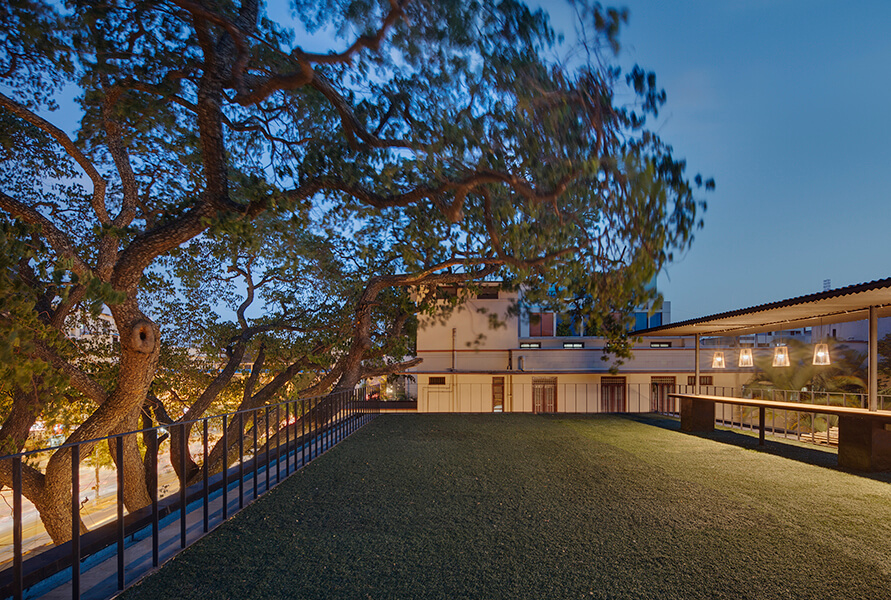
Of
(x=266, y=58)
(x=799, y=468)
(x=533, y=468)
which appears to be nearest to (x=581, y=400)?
(x=799, y=468)

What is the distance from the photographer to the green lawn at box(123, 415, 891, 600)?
8.76ft

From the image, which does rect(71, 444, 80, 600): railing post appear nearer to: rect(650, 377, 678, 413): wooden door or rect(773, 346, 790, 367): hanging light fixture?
rect(773, 346, 790, 367): hanging light fixture

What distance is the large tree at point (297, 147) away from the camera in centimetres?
484

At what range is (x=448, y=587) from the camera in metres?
2.62

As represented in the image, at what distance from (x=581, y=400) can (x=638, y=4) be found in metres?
14.6

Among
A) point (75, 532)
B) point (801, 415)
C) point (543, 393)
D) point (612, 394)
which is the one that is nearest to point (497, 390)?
point (543, 393)

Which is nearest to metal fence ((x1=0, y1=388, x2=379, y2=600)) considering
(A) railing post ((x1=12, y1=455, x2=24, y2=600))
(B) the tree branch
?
(A) railing post ((x1=12, y1=455, x2=24, y2=600))

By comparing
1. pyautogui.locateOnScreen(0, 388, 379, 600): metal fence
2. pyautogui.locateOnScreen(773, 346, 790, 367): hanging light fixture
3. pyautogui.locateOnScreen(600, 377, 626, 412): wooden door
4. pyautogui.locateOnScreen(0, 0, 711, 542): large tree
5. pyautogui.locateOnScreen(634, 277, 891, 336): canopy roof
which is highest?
pyautogui.locateOnScreen(0, 0, 711, 542): large tree

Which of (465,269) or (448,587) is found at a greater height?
(465,269)

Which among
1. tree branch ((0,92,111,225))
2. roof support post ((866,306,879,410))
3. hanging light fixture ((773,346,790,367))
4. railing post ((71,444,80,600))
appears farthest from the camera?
hanging light fixture ((773,346,790,367))

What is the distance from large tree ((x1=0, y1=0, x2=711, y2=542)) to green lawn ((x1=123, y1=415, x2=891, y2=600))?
8.31 feet

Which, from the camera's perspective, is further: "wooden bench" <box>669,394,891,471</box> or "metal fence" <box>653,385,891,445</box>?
"metal fence" <box>653,385,891,445</box>

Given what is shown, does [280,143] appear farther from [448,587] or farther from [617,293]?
[448,587]

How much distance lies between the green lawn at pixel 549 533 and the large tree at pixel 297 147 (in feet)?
8.31
